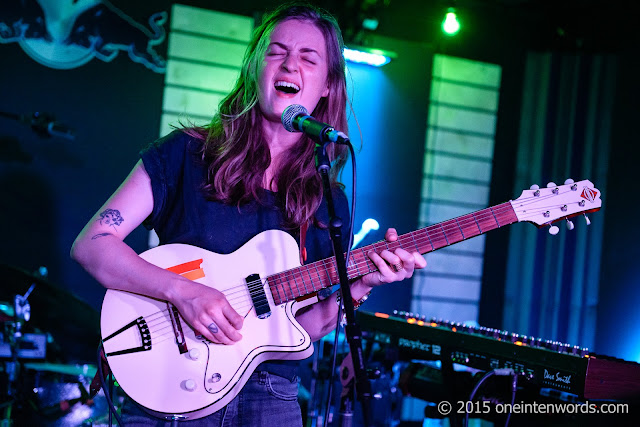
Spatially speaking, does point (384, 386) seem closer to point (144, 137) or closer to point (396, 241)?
point (396, 241)

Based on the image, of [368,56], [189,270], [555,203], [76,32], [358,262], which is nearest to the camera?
[189,270]

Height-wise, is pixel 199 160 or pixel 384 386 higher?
pixel 199 160

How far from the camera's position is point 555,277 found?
6.47m

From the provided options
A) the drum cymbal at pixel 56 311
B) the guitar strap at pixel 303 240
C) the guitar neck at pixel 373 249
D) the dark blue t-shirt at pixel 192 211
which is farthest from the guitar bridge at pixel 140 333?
the drum cymbal at pixel 56 311

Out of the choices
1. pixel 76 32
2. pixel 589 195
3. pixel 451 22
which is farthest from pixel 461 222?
pixel 76 32

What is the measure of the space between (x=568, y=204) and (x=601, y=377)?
1.07 m

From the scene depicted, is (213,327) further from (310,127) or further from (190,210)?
(310,127)

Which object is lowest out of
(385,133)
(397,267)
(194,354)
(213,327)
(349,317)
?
(194,354)

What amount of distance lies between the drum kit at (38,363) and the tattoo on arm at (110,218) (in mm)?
2749

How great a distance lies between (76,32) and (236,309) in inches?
177

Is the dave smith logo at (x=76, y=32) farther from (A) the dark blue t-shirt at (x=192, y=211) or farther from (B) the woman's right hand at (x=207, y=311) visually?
(B) the woman's right hand at (x=207, y=311)

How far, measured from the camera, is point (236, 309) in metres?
2.20

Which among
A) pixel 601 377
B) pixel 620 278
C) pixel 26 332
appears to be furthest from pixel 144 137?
pixel 620 278

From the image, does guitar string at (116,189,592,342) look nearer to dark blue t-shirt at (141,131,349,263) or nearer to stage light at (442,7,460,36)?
dark blue t-shirt at (141,131,349,263)
